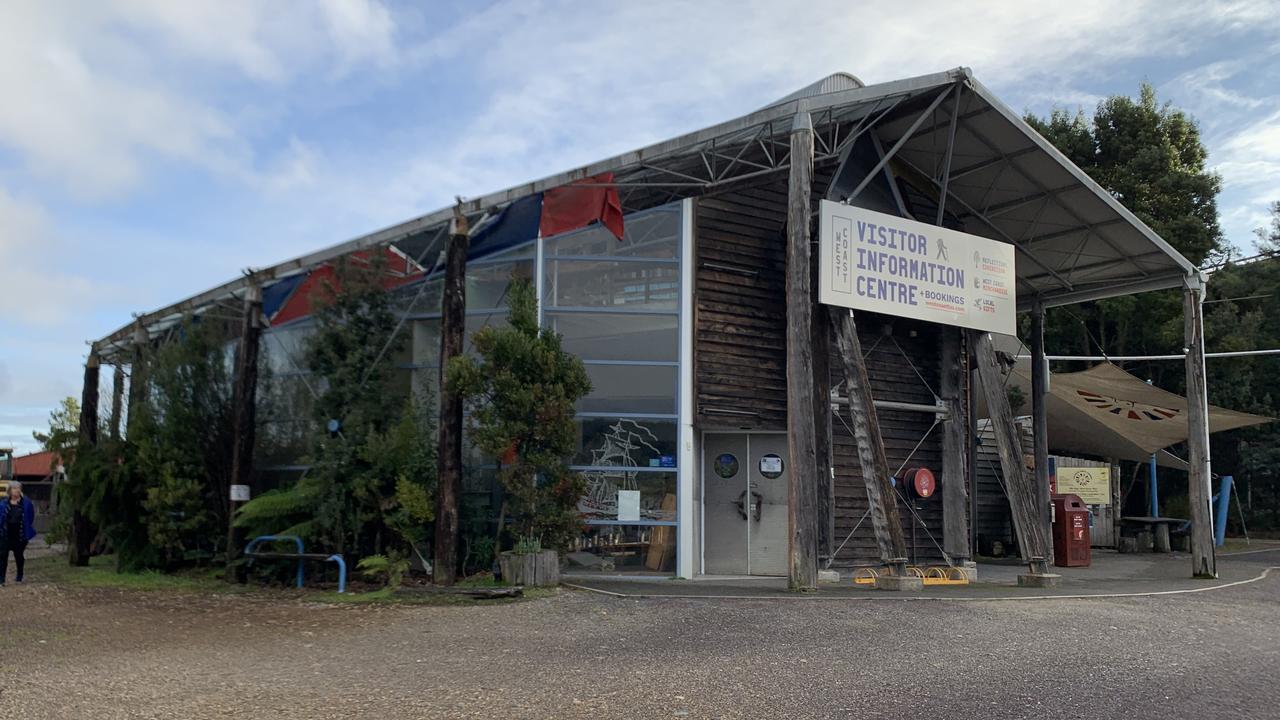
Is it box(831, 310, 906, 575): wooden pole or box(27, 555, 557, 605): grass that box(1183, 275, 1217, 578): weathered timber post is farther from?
box(27, 555, 557, 605): grass

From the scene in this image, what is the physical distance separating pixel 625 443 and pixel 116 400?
11.4 metres

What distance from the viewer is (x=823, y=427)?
15.4 metres

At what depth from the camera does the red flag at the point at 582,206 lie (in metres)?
14.3

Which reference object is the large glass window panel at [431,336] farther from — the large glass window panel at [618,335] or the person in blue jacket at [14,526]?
the person in blue jacket at [14,526]

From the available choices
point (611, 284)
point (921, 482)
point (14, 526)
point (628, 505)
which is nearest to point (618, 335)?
point (611, 284)

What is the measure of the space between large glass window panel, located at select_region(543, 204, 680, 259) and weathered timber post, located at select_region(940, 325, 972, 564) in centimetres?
548

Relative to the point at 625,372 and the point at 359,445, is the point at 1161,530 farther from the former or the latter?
the point at 359,445

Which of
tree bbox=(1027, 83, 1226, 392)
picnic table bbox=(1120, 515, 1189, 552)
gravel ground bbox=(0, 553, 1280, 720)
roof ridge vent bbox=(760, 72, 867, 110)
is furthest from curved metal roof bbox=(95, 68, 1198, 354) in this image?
tree bbox=(1027, 83, 1226, 392)

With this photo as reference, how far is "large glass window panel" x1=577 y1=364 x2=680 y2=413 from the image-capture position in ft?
48.2

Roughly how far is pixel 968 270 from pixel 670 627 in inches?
339

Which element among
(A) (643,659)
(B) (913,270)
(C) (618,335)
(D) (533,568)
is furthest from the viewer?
(B) (913,270)

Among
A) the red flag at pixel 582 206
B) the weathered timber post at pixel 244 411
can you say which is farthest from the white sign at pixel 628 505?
the weathered timber post at pixel 244 411

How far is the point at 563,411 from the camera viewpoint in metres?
13.3

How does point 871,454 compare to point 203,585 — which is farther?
point 203,585
